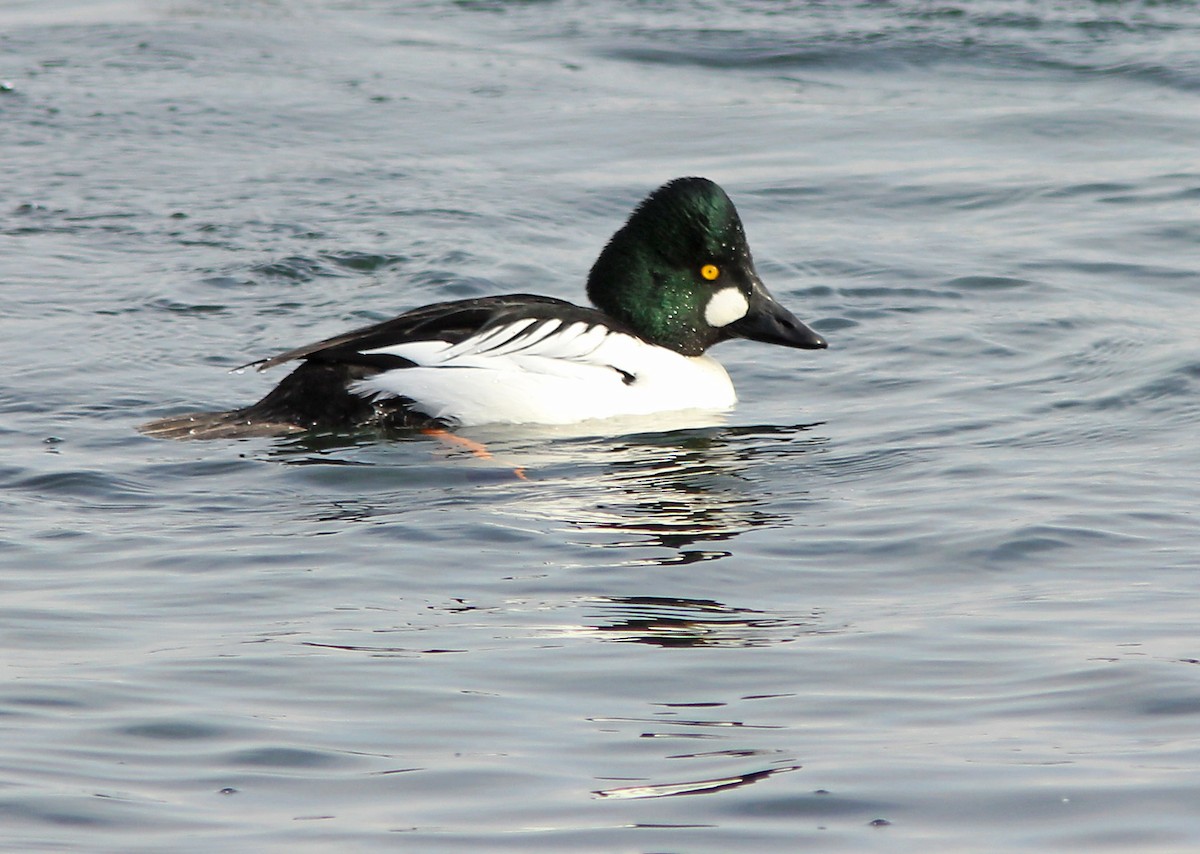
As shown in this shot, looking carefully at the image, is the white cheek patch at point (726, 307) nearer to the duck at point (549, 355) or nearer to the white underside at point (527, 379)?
the duck at point (549, 355)

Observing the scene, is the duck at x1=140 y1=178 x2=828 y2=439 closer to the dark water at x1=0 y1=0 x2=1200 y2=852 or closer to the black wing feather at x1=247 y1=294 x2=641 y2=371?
the black wing feather at x1=247 y1=294 x2=641 y2=371

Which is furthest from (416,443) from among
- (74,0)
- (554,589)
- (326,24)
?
(74,0)

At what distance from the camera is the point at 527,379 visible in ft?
25.3

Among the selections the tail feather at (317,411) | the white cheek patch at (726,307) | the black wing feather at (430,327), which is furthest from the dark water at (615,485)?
the white cheek patch at (726,307)

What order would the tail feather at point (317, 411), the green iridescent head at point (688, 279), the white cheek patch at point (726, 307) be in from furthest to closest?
the white cheek patch at point (726, 307) → the green iridescent head at point (688, 279) → the tail feather at point (317, 411)

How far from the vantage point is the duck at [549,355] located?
7598 millimetres

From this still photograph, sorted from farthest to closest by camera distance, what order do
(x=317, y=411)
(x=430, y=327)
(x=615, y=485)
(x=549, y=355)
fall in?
(x=549, y=355) → (x=430, y=327) → (x=317, y=411) → (x=615, y=485)

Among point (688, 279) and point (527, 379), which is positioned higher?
point (688, 279)

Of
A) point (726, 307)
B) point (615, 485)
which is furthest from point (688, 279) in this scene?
point (615, 485)

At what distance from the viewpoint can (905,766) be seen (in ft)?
13.3

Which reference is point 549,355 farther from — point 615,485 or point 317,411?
point 615,485

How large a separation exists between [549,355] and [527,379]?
0.49 ft

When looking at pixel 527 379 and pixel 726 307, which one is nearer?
pixel 527 379

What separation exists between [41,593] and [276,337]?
12.9 feet
